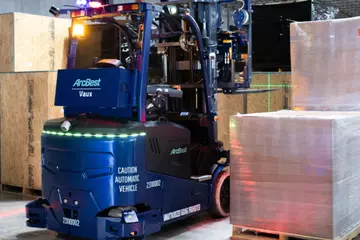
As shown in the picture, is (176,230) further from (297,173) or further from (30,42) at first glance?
(30,42)

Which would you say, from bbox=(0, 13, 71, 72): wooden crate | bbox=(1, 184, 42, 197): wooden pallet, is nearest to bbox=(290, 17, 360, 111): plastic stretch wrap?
bbox=(1, 184, 42, 197): wooden pallet

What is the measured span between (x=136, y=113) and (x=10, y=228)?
2259 millimetres

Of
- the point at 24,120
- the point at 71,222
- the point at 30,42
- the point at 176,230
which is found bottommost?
the point at 176,230

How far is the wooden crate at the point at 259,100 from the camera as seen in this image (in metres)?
7.97

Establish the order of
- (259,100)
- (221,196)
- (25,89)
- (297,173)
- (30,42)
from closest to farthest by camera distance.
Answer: (297,173), (221,196), (259,100), (25,89), (30,42)

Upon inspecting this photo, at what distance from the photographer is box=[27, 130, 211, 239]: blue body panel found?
5195 mm

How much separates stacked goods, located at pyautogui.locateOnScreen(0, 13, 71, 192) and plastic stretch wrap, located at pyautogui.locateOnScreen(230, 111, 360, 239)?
3849mm

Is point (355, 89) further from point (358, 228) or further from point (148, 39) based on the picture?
point (148, 39)

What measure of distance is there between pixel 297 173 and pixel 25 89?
485 cm

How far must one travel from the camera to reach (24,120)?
8344 mm

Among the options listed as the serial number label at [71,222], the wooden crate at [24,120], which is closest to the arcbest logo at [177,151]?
the serial number label at [71,222]

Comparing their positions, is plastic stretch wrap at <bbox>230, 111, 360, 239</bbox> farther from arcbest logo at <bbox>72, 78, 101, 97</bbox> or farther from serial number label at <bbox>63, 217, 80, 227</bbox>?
serial number label at <bbox>63, 217, 80, 227</bbox>

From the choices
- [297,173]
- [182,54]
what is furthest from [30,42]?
[297,173]

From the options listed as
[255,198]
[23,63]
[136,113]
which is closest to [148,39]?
[136,113]
